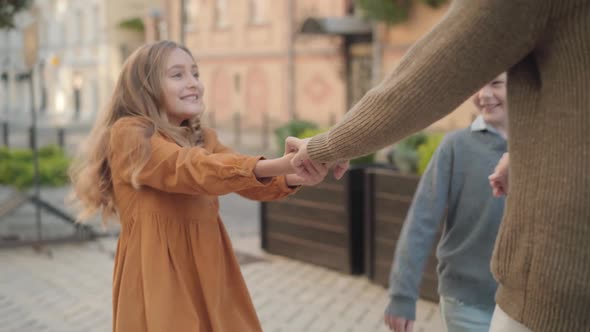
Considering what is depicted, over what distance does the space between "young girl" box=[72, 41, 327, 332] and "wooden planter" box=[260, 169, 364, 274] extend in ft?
13.0

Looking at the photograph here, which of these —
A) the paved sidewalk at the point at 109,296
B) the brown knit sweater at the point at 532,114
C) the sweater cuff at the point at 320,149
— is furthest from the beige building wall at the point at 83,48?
the brown knit sweater at the point at 532,114

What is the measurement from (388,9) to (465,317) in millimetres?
20170

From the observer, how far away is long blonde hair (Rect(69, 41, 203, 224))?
2.99 m

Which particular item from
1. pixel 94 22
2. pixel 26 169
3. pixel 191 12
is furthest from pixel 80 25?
pixel 26 169

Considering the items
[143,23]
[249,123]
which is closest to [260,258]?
[249,123]

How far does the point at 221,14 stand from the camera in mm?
32344

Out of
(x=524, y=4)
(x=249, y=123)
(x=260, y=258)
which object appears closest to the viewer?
(x=524, y=4)

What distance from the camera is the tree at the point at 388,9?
22594mm

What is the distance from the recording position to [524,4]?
4.99ft

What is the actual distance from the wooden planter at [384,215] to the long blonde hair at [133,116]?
11.3 ft

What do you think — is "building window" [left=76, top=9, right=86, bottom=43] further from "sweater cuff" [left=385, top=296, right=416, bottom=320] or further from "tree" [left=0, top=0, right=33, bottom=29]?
"sweater cuff" [left=385, top=296, right=416, bottom=320]

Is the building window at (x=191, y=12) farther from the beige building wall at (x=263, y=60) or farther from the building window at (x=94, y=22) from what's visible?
the building window at (x=94, y=22)

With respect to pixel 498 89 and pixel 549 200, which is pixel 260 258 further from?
pixel 549 200

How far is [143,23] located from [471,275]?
39.9m
